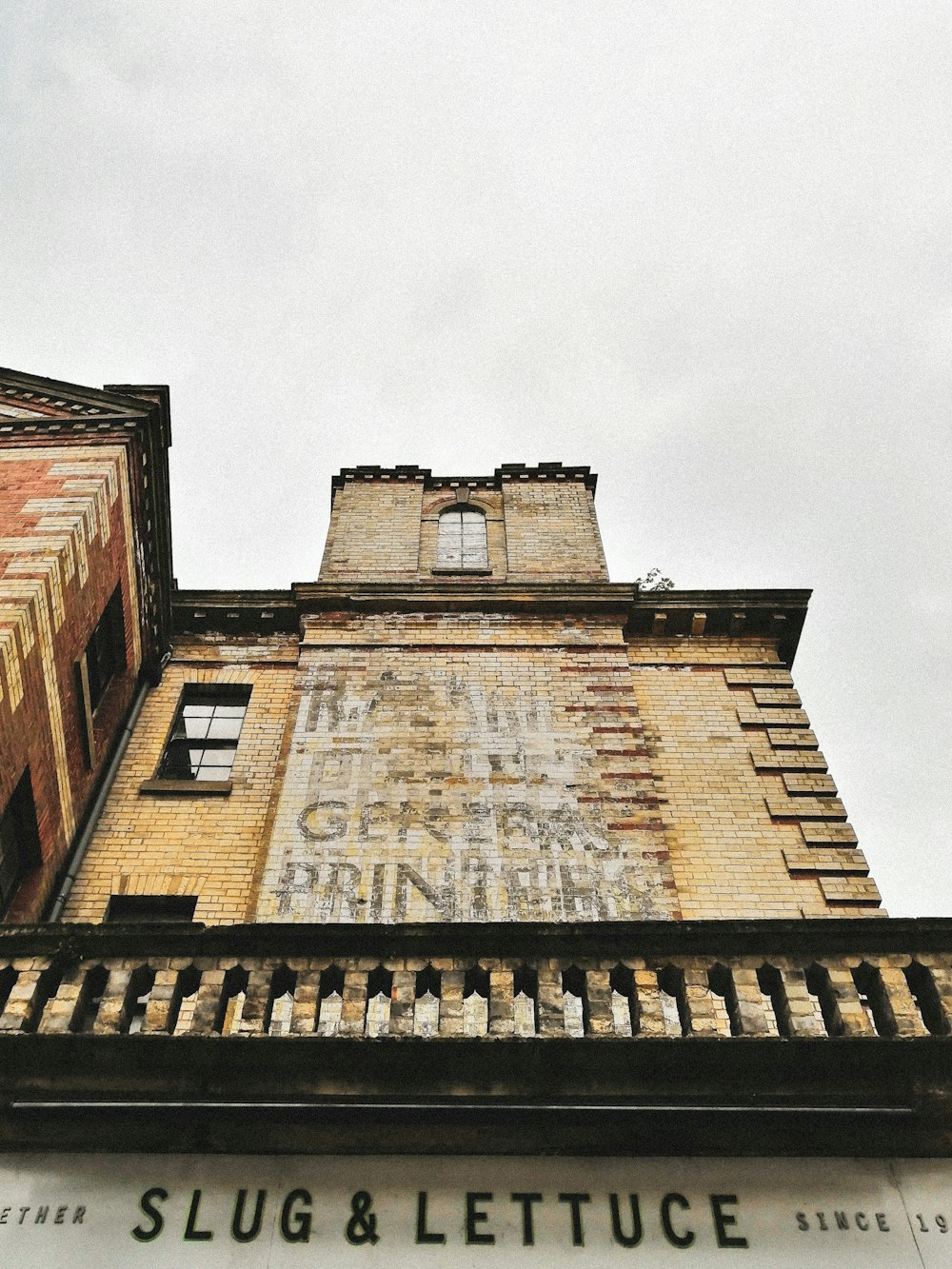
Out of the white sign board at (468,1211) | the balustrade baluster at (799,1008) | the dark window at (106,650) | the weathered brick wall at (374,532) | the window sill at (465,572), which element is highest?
the weathered brick wall at (374,532)

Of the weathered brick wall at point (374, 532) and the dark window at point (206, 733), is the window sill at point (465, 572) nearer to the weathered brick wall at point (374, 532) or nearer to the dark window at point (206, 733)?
the weathered brick wall at point (374, 532)

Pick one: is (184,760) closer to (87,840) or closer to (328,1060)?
(87,840)

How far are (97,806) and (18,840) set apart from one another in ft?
5.38

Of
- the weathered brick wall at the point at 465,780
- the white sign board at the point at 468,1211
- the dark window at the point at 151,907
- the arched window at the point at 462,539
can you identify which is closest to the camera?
the white sign board at the point at 468,1211

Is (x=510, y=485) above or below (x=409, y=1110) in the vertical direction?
above

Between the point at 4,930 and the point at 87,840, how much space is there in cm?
569

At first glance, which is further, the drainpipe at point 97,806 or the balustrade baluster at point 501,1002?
the drainpipe at point 97,806

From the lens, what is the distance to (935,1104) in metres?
5.99

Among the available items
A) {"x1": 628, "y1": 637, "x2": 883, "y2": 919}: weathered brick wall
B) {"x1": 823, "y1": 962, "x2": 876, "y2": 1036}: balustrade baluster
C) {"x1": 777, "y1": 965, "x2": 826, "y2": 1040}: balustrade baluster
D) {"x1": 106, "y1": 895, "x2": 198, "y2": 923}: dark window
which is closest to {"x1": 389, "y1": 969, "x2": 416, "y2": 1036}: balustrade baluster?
{"x1": 777, "y1": 965, "x2": 826, "y2": 1040}: balustrade baluster

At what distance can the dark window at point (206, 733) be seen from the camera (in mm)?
13641

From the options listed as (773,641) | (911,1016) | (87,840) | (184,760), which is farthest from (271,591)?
(911,1016)

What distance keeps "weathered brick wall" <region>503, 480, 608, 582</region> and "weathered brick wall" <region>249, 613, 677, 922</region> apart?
7.23 feet

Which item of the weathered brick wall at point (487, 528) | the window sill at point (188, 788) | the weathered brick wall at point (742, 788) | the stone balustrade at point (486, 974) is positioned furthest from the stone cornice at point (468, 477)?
the stone balustrade at point (486, 974)

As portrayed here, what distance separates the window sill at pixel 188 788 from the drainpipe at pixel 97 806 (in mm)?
503
